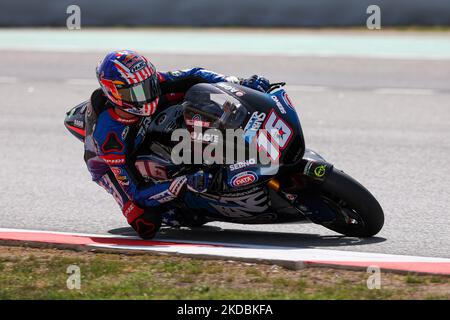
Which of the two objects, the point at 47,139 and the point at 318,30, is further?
the point at 318,30

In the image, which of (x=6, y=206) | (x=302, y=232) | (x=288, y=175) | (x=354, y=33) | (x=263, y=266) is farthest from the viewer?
(x=354, y=33)

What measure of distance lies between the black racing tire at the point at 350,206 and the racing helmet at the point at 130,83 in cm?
130

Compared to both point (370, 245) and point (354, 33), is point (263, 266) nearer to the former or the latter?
point (370, 245)

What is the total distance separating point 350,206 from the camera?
21.8 feet

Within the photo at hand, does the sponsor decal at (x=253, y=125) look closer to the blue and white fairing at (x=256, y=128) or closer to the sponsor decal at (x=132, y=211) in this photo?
the blue and white fairing at (x=256, y=128)

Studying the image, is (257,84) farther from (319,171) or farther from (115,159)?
(115,159)

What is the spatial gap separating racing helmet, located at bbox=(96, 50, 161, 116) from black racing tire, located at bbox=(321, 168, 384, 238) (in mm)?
1301

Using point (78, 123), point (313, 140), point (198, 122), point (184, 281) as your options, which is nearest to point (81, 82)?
point (313, 140)

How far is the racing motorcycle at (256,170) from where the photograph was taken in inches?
252

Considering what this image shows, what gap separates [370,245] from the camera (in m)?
6.68

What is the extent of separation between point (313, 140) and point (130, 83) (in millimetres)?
4345
